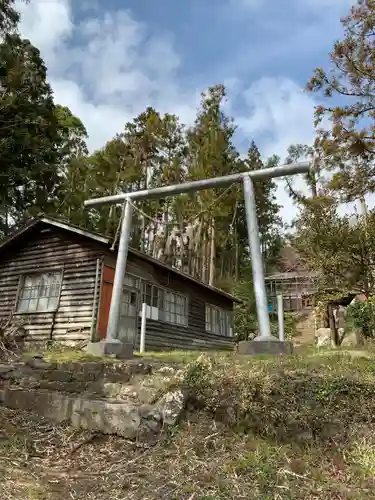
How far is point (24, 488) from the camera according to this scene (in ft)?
11.7

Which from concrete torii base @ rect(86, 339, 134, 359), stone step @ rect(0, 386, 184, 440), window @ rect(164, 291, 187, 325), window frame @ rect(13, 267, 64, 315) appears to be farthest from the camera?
window @ rect(164, 291, 187, 325)

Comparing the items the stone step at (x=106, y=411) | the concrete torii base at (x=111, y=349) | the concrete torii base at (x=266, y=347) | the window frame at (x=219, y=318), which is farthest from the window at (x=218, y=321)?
the stone step at (x=106, y=411)

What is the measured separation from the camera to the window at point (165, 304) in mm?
15422

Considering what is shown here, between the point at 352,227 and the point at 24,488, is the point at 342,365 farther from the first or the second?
the point at 352,227

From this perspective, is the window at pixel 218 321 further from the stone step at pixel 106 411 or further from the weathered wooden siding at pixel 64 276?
the stone step at pixel 106 411

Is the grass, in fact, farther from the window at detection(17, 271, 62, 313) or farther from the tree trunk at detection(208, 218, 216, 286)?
the tree trunk at detection(208, 218, 216, 286)

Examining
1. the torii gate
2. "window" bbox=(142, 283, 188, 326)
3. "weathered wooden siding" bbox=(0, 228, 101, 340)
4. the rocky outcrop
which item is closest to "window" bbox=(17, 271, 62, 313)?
"weathered wooden siding" bbox=(0, 228, 101, 340)

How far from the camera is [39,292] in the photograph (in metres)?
14.5

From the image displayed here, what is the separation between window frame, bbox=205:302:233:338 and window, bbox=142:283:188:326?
2.30 metres

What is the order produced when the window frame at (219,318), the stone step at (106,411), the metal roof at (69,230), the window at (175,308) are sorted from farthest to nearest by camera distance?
the window frame at (219,318)
the window at (175,308)
the metal roof at (69,230)
the stone step at (106,411)

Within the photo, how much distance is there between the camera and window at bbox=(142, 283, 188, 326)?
15422 millimetres

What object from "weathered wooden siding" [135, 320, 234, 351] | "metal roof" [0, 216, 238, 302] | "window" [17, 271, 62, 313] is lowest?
"weathered wooden siding" [135, 320, 234, 351]

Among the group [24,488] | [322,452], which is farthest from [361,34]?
[24,488]

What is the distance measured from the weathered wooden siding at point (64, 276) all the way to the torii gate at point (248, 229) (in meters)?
3.95
